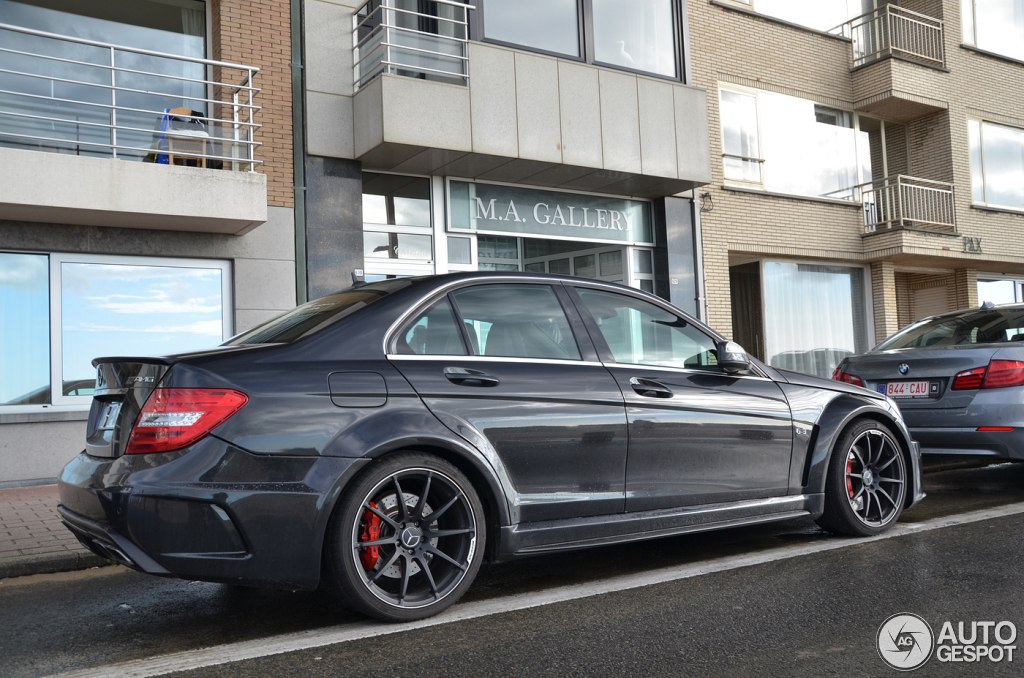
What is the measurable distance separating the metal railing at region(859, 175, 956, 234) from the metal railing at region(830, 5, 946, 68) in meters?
2.32

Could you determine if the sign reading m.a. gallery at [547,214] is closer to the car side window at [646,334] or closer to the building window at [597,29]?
the building window at [597,29]

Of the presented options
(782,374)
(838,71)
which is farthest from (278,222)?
(838,71)

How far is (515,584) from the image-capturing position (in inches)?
188

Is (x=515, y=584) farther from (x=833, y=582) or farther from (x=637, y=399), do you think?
(x=833, y=582)

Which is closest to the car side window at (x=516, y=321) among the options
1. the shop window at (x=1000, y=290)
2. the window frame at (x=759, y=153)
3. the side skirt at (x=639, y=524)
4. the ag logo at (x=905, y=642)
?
the side skirt at (x=639, y=524)

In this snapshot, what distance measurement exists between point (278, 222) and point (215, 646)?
8.38 meters

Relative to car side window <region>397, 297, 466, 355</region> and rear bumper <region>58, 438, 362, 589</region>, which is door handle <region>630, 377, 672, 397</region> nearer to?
car side window <region>397, 297, 466, 355</region>

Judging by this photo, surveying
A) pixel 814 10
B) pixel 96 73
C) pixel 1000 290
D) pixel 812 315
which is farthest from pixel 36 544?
pixel 1000 290

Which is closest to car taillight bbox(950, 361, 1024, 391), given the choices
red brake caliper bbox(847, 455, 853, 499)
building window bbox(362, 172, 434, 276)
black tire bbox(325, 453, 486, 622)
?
red brake caliper bbox(847, 455, 853, 499)

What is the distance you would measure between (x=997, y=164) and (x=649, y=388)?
18.2 meters

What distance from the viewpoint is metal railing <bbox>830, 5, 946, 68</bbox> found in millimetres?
17906

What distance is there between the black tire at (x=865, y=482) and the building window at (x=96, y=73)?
7808 millimetres

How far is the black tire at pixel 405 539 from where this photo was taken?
387 centimetres

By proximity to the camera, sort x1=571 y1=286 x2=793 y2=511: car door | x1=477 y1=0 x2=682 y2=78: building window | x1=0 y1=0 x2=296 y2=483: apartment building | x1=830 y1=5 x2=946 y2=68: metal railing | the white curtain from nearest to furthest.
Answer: x1=571 y1=286 x2=793 y2=511: car door
x1=0 y1=0 x2=296 y2=483: apartment building
the white curtain
x1=477 y1=0 x2=682 y2=78: building window
x1=830 y1=5 x2=946 y2=68: metal railing
